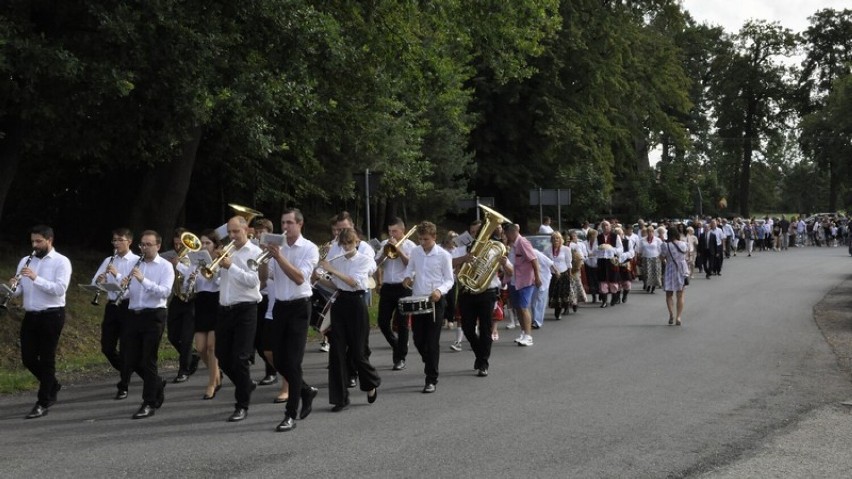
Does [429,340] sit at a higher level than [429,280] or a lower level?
lower

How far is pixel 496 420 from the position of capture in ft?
29.0

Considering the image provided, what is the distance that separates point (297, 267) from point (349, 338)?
1011 millimetres

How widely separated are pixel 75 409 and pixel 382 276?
4.38m

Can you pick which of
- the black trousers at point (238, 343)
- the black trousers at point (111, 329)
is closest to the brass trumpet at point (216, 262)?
the black trousers at point (238, 343)

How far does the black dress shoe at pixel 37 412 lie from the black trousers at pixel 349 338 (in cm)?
280

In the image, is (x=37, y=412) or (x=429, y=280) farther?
(x=429, y=280)

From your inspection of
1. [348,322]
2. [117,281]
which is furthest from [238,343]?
[117,281]

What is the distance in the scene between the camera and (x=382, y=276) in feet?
42.6

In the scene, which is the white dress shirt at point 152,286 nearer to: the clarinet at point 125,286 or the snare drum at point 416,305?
the clarinet at point 125,286

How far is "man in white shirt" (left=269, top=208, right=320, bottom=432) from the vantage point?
8867 millimetres

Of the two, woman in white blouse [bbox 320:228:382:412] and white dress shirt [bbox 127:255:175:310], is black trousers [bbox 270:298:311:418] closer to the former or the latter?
woman in white blouse [bbox 320:228:382:412]

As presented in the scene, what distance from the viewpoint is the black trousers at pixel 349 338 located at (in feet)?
31.4

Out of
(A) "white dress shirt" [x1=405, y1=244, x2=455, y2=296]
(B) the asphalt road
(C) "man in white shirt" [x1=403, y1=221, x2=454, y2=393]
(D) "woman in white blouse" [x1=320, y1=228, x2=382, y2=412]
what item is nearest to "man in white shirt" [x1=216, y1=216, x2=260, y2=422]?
(B) the asphalt road

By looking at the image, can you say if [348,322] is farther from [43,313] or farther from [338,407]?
[43,313]
